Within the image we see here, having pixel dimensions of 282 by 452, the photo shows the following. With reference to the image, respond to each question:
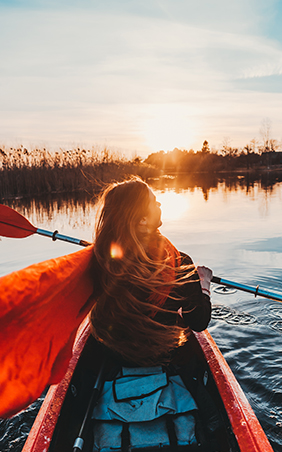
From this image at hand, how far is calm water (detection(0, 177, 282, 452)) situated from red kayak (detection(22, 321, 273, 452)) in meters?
0.81

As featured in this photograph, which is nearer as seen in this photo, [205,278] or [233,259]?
[205,278]

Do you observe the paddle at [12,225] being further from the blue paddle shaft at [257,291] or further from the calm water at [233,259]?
the calm water at [233,259]

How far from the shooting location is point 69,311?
4.89 feet

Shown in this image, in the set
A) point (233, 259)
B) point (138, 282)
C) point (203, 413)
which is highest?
point (138, 282)

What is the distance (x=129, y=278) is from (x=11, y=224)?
2.26 meters

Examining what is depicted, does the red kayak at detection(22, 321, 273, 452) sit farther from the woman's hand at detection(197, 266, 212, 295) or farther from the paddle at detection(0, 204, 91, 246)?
the paddle at detection(0, 204, 91, 246)

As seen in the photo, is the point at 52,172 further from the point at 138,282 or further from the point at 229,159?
the point at 229,159

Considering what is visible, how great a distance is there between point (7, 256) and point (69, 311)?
6.41 meters

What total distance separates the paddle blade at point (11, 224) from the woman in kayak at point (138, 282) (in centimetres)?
197

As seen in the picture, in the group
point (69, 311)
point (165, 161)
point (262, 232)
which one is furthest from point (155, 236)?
point (165, 161)

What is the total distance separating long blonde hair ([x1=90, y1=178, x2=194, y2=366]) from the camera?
5.24 ft

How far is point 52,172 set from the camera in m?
15.4

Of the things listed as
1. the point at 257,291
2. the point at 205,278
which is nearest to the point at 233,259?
the point at 257,291

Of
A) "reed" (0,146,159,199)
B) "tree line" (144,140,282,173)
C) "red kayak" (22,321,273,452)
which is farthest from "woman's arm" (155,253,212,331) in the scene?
"tree line" (144,140,282,173)
